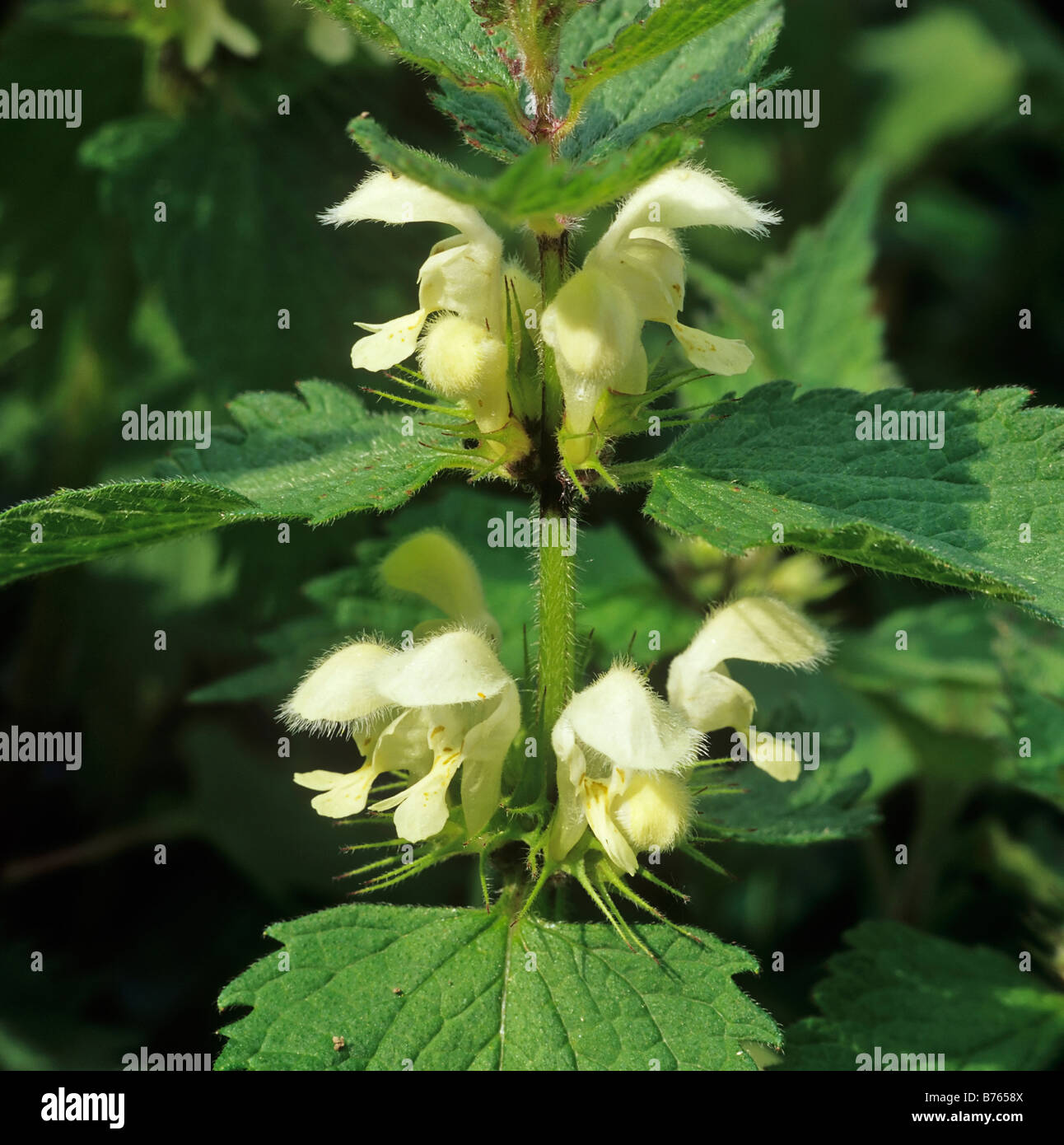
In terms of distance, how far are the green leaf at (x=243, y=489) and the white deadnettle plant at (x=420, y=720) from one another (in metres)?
0.21

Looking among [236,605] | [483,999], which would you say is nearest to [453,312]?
[483,999]

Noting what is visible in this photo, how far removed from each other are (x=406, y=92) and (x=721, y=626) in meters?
3.08

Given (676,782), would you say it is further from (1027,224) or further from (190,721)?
(1027,224)

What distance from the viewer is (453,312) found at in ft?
4.89

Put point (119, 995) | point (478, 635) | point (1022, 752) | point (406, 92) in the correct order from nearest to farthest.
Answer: point (478, 635) < point (1022, 752) < point (119, 995) < point (406, 92)

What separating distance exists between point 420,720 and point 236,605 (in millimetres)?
1810

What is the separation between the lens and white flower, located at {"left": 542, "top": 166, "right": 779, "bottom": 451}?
51.1 inches

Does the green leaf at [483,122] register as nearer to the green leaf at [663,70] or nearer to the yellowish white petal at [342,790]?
the green leaf at [663,70]

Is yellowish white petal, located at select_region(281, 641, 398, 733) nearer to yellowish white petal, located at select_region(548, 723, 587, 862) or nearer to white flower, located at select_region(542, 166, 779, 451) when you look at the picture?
yellowish white petal, located at select_region(548, 723, 587, 862)

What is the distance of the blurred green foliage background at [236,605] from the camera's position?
108 inches

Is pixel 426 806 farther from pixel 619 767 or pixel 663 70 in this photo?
pixel 663 70

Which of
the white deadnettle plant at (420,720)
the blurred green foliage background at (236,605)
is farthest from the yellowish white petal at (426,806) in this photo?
the blurred green foliage background at (236,605)
